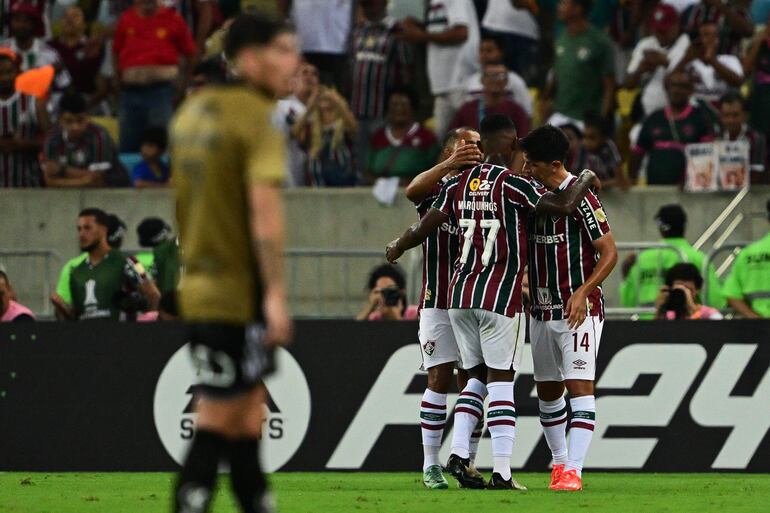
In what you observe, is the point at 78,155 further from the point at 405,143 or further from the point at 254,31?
the point at 254,31

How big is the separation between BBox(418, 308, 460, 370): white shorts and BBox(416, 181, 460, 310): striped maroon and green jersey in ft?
0.19

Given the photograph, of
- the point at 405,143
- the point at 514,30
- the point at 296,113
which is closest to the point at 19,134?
the point at 296,113

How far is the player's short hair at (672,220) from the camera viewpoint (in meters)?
14.4

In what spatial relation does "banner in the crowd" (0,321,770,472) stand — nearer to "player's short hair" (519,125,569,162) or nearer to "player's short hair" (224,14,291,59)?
"player's short hair" (519,125,569,162)

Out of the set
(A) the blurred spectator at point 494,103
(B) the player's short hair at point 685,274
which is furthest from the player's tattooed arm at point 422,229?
(A) the blurred spectator at point 494,103

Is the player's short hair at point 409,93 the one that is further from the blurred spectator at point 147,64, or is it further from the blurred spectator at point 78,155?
the blurred spectator at point 78,155

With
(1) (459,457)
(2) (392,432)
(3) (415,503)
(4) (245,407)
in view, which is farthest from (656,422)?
(4) (245,407)

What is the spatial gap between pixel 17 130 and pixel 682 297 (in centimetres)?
783

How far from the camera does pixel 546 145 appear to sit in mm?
9836

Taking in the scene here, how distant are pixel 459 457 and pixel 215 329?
4327 millimetres

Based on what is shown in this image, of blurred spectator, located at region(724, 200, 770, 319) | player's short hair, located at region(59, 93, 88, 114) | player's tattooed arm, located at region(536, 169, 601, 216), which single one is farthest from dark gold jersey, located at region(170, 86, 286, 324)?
player's short hair, located at region(59, 93, 88, 114)

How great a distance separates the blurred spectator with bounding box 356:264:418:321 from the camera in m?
13.5

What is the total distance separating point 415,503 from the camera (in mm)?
9031

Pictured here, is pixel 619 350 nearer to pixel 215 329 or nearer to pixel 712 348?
pixel 712 348
